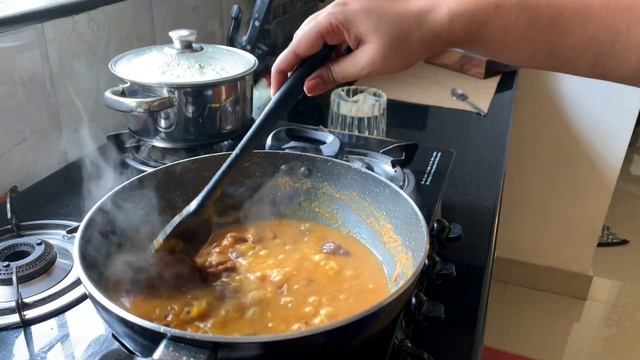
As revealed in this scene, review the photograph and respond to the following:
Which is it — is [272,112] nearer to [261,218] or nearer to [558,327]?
[261,218]

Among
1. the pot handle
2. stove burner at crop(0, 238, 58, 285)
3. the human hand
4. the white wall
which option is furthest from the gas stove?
the white wall

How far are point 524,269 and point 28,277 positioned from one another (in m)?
1.76

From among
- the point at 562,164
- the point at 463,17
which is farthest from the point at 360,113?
the point at 562,164

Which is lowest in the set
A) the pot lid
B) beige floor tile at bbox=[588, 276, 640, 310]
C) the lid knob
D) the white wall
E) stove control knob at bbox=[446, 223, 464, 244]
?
beige floor tile at bbox=[588, 276, 640, 310]

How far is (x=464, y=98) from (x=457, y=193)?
493 millimetres

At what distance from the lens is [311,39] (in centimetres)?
72

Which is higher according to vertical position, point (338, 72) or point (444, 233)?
point (338, 72)

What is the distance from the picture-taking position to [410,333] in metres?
0.68

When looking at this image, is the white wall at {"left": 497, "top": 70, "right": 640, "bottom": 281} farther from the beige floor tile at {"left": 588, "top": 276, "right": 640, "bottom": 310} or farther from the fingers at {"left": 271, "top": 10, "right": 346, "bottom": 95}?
the fingers at {"left": 271, "top": 10, "right": 346, "bottom": 95}

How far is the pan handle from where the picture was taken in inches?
18.8

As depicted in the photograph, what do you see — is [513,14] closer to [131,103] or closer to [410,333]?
[410,333]

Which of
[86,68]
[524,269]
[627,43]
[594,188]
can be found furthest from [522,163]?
[86,68]

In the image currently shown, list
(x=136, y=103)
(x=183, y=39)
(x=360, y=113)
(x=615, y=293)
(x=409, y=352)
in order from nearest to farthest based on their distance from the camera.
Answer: (x=409, y=352), (x=136, y=103), (x=183, y=39), (x=360, y=113), (x=615, y=293)

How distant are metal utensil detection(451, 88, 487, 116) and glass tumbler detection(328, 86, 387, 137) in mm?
246
